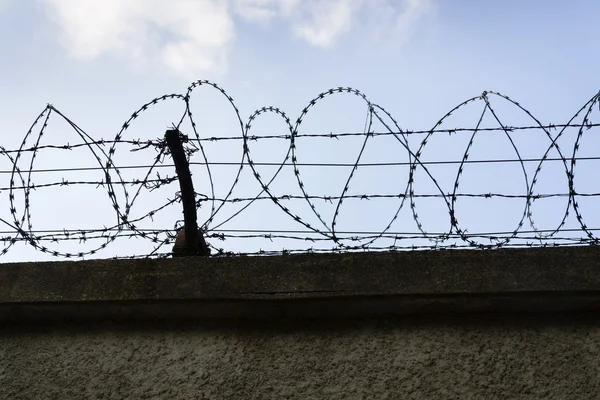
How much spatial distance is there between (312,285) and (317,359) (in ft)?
0.90

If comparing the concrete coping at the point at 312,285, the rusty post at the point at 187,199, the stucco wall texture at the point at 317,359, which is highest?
the rusty post at the point at 187,199

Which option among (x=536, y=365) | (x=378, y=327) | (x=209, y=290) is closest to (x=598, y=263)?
(x=536, y=365)

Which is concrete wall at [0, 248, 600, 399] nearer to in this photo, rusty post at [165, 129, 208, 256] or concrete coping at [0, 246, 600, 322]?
concrete coping at [0, 246, 600, 322]

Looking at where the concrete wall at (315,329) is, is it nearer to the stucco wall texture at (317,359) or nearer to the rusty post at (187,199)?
the stucco wall texture at (317,359)

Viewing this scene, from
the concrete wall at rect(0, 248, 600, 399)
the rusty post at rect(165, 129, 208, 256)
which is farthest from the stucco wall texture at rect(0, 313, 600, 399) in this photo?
the rusty post at rect(165, 129, 208, 256)

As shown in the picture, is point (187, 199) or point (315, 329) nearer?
point (315, 329)

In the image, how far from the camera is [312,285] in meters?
3.04

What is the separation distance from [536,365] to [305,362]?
0.83 m

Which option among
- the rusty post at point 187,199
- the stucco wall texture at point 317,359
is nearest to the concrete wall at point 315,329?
the stucco wall texture at point 317,359

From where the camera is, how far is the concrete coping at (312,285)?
298 centimetres

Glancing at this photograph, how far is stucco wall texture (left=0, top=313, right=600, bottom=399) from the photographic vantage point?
288cm

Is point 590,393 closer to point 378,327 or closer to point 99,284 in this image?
point 378,327

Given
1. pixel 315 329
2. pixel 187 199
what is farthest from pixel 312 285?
pixel 187 199

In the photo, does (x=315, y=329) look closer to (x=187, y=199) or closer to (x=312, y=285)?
(x=312, y=285)
